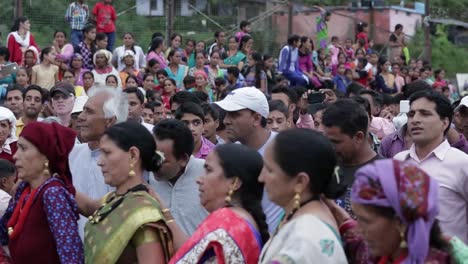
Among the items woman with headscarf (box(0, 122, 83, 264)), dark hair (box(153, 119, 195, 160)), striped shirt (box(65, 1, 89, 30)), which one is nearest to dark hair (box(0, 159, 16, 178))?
dark hair (box(153, 119, 195, 160))

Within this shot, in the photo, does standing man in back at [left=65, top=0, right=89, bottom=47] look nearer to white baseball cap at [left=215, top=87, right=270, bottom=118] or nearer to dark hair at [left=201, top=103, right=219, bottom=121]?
dark hair at [left=201, top=103, right=219, bottom=121]

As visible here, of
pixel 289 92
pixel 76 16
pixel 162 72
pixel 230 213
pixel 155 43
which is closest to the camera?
pixel 230 213

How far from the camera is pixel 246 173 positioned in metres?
5.33

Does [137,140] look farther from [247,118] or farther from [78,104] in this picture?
[78,104]

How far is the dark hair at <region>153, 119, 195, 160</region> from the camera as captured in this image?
6668 mm

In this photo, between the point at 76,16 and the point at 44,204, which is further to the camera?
the point at 76,16

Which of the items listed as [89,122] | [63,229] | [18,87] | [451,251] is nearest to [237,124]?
[89,122]

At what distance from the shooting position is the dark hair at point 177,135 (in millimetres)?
6668

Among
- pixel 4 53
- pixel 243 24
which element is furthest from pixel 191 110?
pixel 243 24

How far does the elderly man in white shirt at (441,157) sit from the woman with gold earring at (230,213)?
154cm

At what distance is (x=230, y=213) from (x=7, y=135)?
488cm

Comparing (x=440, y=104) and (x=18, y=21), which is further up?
(x=440, y=104)

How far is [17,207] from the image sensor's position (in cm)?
593

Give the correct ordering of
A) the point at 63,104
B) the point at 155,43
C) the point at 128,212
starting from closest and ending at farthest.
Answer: the point at 128,212 → the point at 63,104 → the point at 155,43
